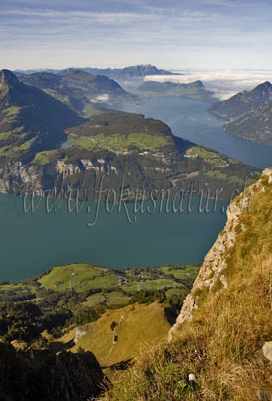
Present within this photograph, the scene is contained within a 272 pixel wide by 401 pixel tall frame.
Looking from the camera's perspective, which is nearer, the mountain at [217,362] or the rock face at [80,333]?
the mountain at [217,362]

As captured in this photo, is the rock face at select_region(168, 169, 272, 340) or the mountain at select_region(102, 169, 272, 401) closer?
the mountain at select_region(102, 169, 272, 401)

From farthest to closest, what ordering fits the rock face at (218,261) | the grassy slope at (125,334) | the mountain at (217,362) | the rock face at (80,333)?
the rock face at (80,333) → the grassy slope at (125,334) → the rock face at (218,261) → the mountain at (217,362)

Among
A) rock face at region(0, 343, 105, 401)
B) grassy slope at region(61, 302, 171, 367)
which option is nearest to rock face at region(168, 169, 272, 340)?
rock face at region(0, 343, 105, 401)

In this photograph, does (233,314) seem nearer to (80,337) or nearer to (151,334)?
(151,334)

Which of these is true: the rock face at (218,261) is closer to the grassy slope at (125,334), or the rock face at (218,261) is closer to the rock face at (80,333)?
the grassy slope at (125,334)

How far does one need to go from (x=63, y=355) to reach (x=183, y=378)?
24.2m

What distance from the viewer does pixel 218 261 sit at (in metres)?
39.8

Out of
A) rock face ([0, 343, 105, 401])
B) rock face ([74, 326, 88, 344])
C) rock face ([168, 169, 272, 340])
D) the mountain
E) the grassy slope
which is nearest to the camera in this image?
the mountain

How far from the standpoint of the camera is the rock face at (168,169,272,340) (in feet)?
126

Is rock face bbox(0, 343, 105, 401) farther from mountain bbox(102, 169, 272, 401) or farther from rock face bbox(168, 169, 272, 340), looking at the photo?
rock face bbox(168, 169, 272, 340)

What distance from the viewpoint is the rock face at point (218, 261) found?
38469 millimetres

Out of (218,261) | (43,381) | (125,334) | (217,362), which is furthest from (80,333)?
(217,362)

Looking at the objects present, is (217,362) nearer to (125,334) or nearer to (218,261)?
(218,261)

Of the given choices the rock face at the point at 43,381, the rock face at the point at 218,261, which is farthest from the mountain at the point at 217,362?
the rock face at the point at 218,261
